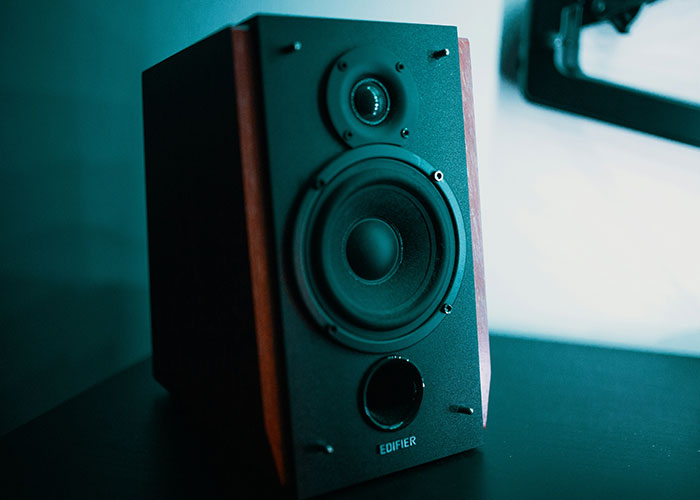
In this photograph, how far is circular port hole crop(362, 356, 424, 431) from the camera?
485 millimetres

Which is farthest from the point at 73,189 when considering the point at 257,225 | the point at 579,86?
the point at 579,86

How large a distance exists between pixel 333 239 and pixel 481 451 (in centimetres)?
28

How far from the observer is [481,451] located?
1.78 ft

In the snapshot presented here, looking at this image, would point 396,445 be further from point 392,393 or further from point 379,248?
point 379,248

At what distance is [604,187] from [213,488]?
73 centimetres

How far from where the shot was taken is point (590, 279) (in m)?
0.89

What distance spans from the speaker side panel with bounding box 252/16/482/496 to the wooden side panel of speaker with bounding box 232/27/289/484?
1 centimetres

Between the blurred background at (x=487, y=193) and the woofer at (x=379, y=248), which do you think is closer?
the woofer at (x=379, y=248)

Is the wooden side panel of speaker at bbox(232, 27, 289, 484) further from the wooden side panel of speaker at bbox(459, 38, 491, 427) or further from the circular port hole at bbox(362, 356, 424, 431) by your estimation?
the wooden side panel of speaker at bbox(459, 38, 491, 427)

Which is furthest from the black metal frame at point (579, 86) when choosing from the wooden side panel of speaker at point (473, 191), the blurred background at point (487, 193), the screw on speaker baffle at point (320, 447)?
the screw on speaker baffle at point (320, 447)

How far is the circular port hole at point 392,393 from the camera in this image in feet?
1.59

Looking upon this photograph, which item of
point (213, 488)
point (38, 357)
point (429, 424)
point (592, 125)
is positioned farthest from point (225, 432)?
point (592, 125)

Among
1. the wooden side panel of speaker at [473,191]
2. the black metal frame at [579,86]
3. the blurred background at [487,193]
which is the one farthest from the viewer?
the black metal frame at [579,86]

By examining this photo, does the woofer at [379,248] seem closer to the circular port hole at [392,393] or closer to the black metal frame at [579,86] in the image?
the circular port hole at [392,393]
